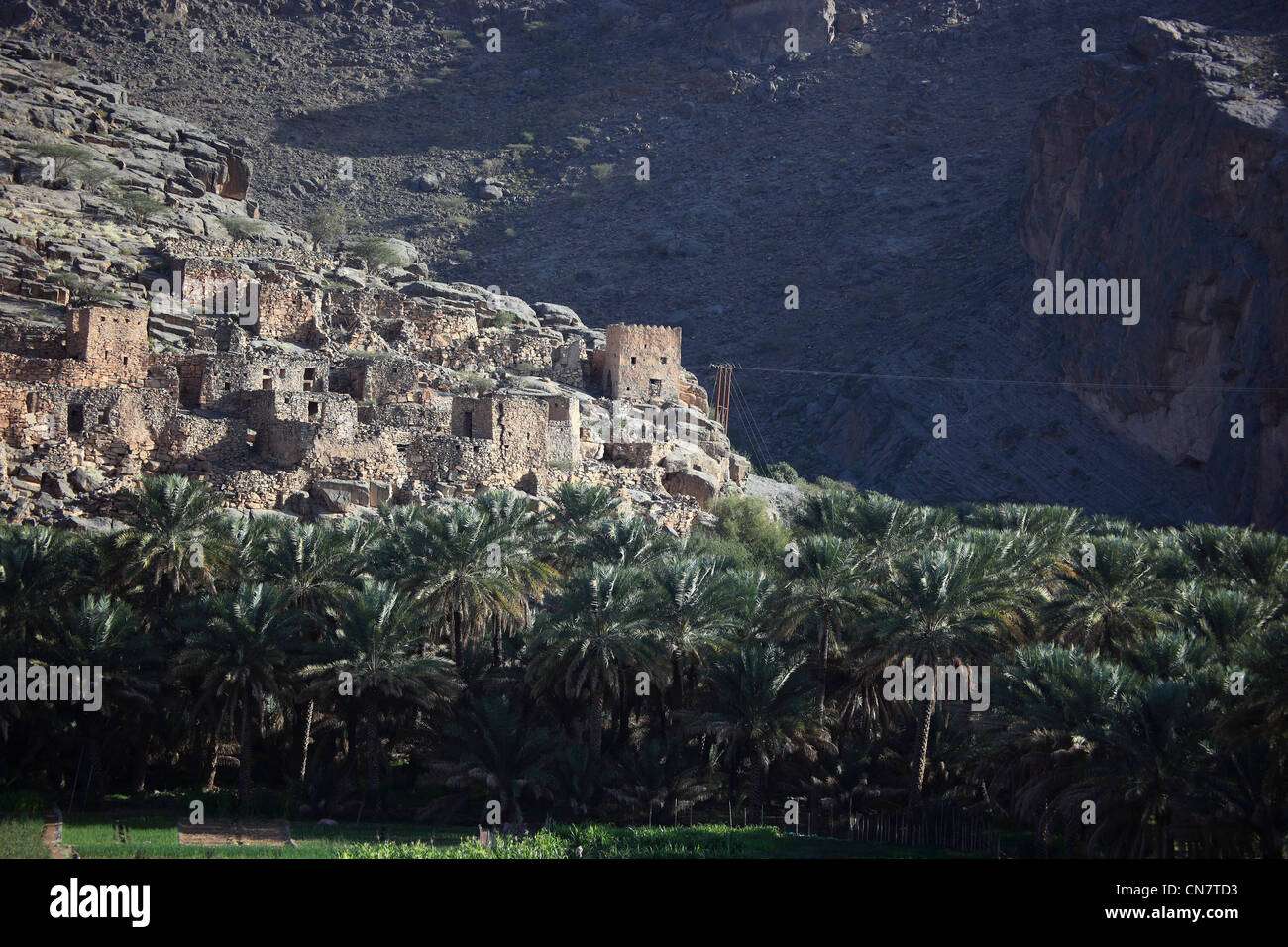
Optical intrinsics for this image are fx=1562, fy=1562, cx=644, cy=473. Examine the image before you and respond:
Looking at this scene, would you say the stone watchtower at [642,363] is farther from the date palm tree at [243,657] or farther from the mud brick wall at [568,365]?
the date palm tree at [243,657]

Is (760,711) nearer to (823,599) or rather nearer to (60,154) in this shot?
(823,599)

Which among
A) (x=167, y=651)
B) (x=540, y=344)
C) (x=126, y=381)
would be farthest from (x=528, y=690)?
(x=540, y=344)

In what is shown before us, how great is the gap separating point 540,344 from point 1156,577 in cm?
2499

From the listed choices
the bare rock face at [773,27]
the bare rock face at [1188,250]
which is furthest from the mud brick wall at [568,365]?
the bare rock face at [773,27]

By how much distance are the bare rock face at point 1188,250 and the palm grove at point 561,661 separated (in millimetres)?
30836

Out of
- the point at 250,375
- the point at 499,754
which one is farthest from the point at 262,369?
the point at 499,754

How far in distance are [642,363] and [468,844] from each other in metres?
27.8

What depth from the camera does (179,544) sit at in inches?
1302

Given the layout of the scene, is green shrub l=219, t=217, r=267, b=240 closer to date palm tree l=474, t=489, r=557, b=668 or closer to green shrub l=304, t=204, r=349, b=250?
green shrub l=304, t=204, r=349, b=250

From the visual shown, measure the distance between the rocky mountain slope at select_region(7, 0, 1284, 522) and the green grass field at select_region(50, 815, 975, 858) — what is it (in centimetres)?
3954

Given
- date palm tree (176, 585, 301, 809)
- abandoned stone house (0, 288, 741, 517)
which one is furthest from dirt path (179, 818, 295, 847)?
abandoned stone house (0, 288, 741, 517)

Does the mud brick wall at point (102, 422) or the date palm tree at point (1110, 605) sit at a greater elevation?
the mud brick wall at point (102, 422)

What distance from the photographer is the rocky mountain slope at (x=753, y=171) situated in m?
73.1

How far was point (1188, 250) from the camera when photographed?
223 feet
